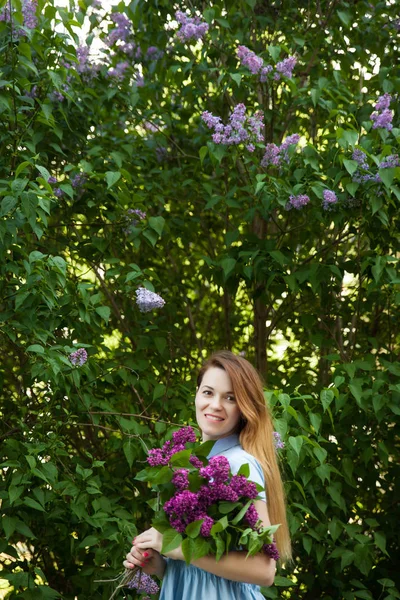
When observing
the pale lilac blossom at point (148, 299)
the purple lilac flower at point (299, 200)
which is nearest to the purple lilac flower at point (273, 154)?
the purple lilac flower at point (299, 200)

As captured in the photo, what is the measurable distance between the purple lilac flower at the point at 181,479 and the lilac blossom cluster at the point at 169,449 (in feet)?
0.16

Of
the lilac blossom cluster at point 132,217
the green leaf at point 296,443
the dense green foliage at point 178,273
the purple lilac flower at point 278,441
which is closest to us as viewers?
the purple lilac flower at point 278,441

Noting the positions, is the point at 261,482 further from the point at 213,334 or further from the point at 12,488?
the point at 213,334

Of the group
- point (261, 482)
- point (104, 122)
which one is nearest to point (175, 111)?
point (104, 122)

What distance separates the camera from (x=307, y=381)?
3877 millimetres

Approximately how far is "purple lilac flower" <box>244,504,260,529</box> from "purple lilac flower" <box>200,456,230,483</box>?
67 millimetres

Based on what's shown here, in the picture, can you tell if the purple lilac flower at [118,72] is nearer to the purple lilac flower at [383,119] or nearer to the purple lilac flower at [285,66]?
the purple lilac flower at [285,66]

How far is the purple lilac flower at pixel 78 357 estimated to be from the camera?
8.50 ft

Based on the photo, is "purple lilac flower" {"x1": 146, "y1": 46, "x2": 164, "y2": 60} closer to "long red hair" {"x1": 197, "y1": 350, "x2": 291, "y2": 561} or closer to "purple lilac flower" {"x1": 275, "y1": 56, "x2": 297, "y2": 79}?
"purple lilac flower" {"x1": 275, "y1": 56, "x2": 297, "y2": 79}

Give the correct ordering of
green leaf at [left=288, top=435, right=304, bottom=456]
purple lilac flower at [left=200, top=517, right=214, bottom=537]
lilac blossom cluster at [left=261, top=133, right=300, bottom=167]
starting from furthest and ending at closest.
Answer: lilac blossom cluster at [left=261, top=133, right=300, bottom=167] → green leaf at [left=288, top=435, right=304, bottom=456] → purple lilac flower at [left=200, top=517, right=214, bottom=537]

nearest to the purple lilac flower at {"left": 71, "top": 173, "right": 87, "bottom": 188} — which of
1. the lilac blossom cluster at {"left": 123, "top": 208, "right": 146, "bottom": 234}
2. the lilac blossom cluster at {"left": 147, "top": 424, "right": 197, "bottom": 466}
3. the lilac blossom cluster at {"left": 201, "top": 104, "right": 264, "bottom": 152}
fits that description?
the lilac blossom cluster at {"left": 123, "top": 208, "right": 146, "bottom": 234}

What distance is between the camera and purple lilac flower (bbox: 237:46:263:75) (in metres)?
3.02

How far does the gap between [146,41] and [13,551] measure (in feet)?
6.55

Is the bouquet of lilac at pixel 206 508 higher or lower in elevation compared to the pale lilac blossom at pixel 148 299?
lower
